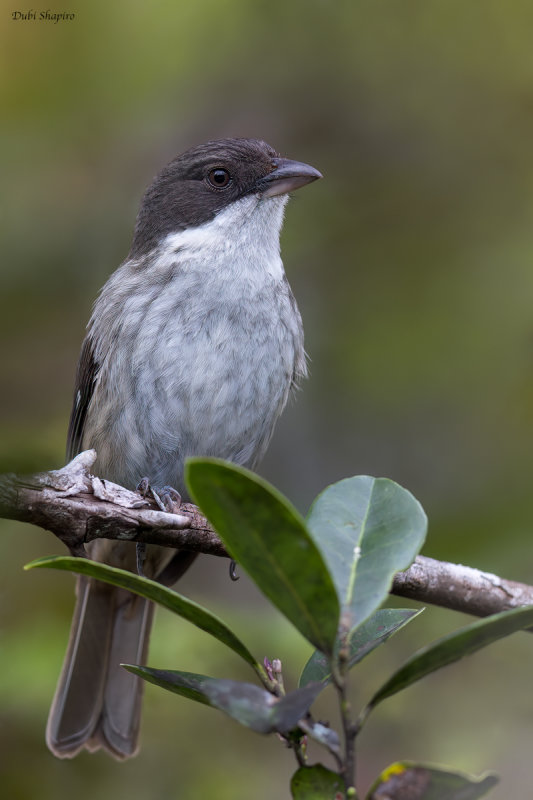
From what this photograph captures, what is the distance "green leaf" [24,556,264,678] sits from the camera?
1.49 meters

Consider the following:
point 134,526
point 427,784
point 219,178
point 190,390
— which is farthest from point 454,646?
point 219,178

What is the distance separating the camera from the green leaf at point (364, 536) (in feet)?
4.86

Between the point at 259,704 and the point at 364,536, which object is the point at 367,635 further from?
the point at 259,704

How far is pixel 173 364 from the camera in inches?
148

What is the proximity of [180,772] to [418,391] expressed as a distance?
2.43 metres

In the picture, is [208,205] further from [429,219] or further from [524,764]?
[524,764]

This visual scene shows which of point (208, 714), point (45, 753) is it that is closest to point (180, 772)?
point (208, 714)

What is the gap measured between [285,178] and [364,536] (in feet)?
9.61

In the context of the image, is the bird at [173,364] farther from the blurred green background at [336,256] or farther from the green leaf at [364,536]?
the green leaf at [364,536]

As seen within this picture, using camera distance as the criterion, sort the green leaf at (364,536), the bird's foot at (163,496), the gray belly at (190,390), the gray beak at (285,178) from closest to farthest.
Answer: the green leaf at (364,536) → the bird's foot at (163,496) → the gray belly at (190,390) → the gray beak at (285,178)

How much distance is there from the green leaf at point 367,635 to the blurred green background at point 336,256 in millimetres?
2042

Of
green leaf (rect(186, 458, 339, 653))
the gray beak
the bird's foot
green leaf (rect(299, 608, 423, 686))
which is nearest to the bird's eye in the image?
the gray beak

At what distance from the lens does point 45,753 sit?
397 cm

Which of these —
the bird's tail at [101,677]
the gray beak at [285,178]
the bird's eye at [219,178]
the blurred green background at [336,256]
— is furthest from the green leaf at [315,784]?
the bird's eye at [219,178]
